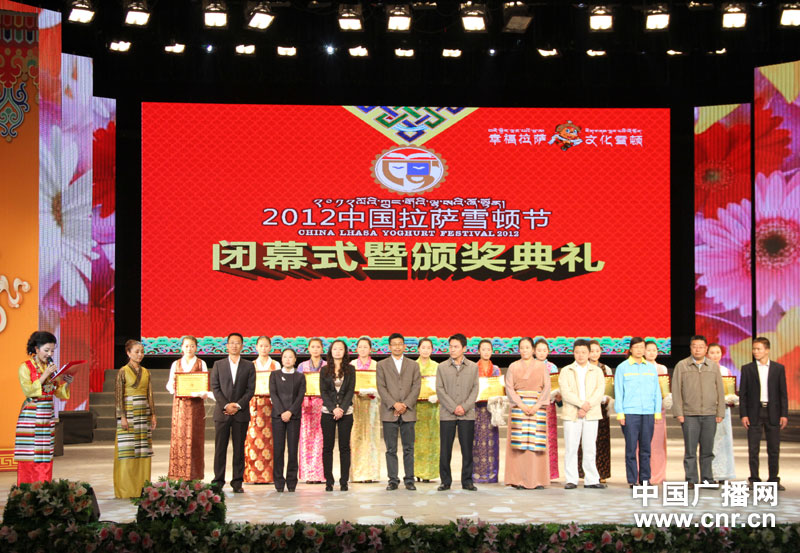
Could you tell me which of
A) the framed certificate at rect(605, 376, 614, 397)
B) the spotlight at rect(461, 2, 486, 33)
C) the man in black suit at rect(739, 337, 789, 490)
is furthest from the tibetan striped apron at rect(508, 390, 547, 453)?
the spotlight at rect(461, 2, 486, 33)

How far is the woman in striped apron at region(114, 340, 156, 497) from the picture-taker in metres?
7.20

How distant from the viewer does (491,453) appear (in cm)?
813

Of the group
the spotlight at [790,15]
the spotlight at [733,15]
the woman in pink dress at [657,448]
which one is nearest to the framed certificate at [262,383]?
the woman in pink dress at [657,448]

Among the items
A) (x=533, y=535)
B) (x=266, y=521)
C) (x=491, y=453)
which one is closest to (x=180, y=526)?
(x=266, y=521)

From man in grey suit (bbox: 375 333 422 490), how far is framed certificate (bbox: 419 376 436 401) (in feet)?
0.99

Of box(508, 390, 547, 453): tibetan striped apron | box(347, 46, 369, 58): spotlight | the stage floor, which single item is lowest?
the stage floor

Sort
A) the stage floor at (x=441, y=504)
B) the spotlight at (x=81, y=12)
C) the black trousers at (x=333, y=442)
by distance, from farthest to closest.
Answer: the spotlight at (x=81, y=12)
the black trousers at (x=333, y=442)
the stage floor at (x=441, y=504)

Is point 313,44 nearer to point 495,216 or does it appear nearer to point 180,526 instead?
point 495,216

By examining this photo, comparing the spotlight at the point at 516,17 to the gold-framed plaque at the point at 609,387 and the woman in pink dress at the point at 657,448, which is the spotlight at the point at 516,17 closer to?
the woman in pink dress at the point at 657,448

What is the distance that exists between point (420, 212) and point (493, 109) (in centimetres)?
154

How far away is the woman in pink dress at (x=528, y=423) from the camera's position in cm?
773

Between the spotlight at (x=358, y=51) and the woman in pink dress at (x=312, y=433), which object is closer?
the woman in pink dress at (x=312, y=433)

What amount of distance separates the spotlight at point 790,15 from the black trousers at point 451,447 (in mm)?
5077

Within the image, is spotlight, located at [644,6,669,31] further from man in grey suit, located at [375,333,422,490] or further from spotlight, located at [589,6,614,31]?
man in grey suit, located at [375,333,422,490]
